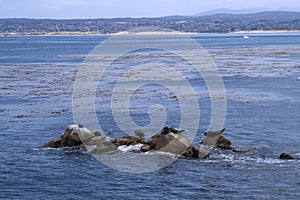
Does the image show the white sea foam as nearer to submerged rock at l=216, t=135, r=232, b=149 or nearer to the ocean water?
the ocean water

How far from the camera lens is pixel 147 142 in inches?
1396

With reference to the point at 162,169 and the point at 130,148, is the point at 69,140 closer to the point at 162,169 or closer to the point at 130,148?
the point at 130,148

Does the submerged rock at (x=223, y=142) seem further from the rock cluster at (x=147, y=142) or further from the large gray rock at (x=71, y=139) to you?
the large gray rock at (x=71, y=139)

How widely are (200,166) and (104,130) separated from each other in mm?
11675

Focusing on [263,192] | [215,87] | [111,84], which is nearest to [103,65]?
[111,84]

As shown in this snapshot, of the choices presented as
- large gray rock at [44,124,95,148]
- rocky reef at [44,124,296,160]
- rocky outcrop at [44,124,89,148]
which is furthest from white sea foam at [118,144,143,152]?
rocky outcrop at [44,124,89,148]

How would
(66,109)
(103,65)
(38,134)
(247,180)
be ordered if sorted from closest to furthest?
1. (247,180)
2. (38,134)
3. (66,109)
4. (103,65)

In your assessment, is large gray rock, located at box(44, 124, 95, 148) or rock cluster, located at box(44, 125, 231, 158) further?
large gray rock, located at box(44, 124, 95, 148)

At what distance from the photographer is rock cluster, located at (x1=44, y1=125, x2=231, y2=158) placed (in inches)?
1323

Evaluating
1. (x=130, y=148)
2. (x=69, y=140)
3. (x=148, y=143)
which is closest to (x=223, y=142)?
(x=148, y=143)

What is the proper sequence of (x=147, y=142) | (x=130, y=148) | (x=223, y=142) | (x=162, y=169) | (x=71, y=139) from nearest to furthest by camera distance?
(x=162, y=169)
(x=130, y=148)
(x=147, y=142)
(x=223, y=142)
(x=71, y=139)

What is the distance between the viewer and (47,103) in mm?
53531

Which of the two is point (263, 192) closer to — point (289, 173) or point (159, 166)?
point (289, 173)

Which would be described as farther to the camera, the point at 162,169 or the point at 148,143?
the point at 148,143
